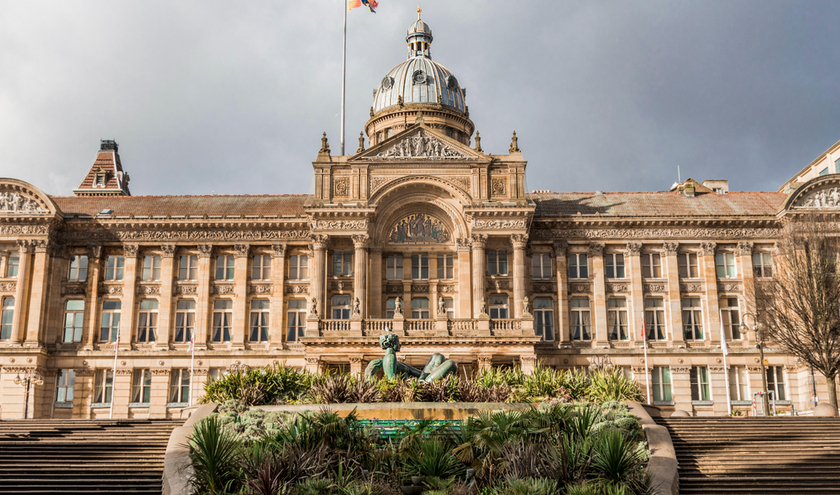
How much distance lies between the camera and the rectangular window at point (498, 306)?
52969 mm

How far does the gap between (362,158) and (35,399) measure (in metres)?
25.5

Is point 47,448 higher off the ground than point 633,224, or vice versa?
point 633,224

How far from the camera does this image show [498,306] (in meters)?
53.1

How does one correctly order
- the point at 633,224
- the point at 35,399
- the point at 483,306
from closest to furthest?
the point at 483,306, the point at 35,399, the point at 633,224

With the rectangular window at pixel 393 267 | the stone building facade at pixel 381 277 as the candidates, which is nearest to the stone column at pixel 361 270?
the stone building facade at pixel 381 277

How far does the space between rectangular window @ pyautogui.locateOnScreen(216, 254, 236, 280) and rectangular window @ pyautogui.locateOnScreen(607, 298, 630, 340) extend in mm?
25283

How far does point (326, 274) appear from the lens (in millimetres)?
51875

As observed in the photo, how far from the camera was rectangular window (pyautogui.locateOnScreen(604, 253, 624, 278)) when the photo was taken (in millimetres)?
55031

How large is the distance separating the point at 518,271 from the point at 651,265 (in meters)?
10.0

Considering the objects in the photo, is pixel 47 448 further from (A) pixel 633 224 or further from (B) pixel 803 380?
(B) pixel 803 380

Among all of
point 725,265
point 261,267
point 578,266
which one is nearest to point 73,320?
point 261,267

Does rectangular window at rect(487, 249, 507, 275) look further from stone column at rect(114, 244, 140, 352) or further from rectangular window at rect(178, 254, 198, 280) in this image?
stone column at rect(114, 244, 140, 352)

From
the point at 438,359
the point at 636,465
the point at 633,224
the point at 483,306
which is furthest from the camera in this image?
the point at 633,224

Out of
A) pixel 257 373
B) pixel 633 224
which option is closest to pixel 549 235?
pixel 633 224
